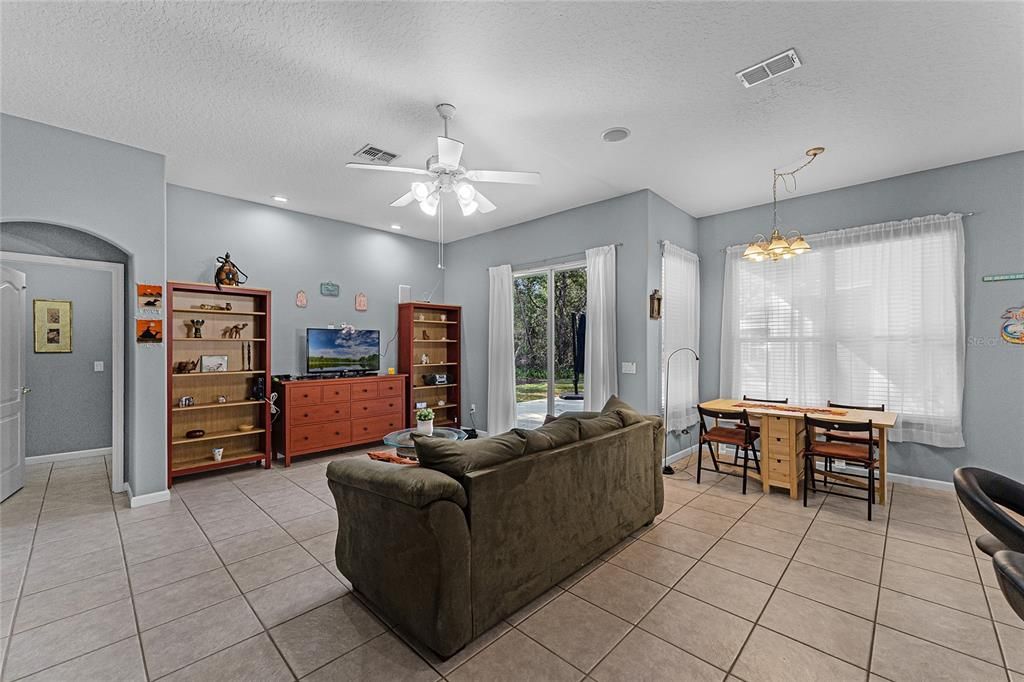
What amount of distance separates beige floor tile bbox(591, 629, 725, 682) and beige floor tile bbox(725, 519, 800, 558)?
1.39 meters

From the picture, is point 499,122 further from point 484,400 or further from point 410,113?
point 484,400

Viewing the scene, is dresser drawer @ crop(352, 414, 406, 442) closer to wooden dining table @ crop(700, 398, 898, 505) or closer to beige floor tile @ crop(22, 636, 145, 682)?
beige floor tile @ crop(22, 636, 145, 682)

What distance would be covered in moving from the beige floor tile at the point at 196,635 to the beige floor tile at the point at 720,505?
3.31 metres

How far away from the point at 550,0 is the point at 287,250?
4522 millimetres

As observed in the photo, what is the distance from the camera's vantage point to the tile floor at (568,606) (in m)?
1.95

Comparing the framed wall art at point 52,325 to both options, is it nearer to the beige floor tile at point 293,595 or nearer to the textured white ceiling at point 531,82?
the textured white ceiling at point 531,82

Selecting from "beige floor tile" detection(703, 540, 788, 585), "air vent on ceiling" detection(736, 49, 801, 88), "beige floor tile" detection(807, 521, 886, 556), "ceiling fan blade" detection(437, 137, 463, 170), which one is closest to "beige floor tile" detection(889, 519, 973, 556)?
"beige floor tile" detection(807, 521, 886, 556)

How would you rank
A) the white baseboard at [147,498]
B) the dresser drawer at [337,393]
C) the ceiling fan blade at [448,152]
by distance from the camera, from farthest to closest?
the dresser drawer at [337,393]
the white baseboard at [147,498]
the ceiling fan blade at [448,152]

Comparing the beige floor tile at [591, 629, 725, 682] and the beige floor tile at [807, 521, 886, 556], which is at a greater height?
the beige floor tile at [591, 629, 725, 682]

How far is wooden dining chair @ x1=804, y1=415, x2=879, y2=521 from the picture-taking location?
3506mm

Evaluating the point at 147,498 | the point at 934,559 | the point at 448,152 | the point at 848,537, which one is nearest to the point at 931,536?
the point at 934,559

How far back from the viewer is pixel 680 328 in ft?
17.6

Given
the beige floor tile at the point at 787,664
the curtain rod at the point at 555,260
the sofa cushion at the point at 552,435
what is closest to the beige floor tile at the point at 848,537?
the beige floor tile at the point at 787,664

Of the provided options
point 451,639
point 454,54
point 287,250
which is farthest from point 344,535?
point 287,250
